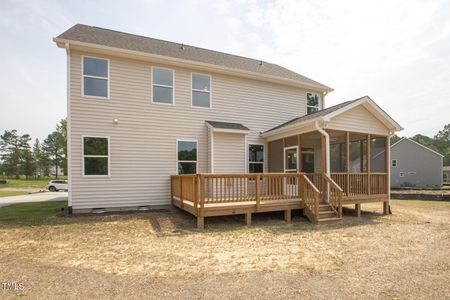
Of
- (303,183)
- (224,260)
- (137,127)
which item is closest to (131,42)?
(137,127)

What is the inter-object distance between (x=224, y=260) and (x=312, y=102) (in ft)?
35.1

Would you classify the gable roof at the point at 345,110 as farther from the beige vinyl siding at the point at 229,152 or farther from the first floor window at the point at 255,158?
the beige vinyl siding at the point at 229,152

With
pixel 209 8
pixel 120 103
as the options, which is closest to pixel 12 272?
pixel 120 103

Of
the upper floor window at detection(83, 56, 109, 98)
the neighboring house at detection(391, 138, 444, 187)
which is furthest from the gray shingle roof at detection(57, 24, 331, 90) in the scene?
the neighboring house at detection(391, 138, 444, 187)

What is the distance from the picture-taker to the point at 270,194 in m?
8.19

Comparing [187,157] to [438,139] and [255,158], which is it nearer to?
[255,158]

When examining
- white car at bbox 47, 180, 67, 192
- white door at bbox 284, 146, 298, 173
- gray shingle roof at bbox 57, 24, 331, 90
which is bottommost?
white car at bbox 47, 180, 67, 192

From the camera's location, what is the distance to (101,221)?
7770mm

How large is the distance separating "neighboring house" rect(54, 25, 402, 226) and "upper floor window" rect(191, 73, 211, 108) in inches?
1.7

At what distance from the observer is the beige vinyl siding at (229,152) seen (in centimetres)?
1031

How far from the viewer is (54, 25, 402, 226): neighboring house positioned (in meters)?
8.56

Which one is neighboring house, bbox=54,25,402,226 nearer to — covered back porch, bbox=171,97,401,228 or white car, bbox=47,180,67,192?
covered back porch, bbox=171,97,401,228

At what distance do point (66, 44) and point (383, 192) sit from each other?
1311 centimetres

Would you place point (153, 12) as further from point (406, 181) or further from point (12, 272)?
point (406, 181)
